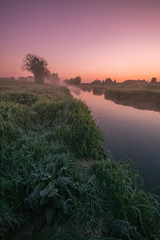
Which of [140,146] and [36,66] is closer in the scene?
[140,146]

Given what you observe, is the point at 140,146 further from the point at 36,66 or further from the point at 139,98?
the point at 36,66

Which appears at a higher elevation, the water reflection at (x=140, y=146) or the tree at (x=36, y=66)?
the tree at (x=36, y=66)

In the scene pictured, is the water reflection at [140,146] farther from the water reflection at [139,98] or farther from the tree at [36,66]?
the tree at [36,66]

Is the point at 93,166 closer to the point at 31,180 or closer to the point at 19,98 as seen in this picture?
the point at 31,180

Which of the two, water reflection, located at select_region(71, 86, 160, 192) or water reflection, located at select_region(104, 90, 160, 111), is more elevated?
water reflection, located at select_region(104, 90, 160, 111)

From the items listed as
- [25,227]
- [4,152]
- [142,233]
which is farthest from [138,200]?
[4,152]

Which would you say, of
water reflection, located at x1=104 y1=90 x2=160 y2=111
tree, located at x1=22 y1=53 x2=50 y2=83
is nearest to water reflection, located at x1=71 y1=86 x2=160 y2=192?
water reflection, located at x1=104 y1=90 x2=160 y2=111

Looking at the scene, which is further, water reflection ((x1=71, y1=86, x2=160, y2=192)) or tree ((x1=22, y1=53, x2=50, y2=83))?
tree ((x1=22, y1=53, x2=50, y2=83))

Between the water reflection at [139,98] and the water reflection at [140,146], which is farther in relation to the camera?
the water reflection at [139,98]

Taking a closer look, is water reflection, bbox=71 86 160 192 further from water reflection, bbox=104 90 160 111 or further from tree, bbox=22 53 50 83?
tree, bbox=22 53 50 83

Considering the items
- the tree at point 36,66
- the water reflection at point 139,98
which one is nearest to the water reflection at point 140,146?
the water reflection at point 139,98

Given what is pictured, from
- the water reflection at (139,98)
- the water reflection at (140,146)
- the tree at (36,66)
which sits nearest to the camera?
the water reflection at (140,146)

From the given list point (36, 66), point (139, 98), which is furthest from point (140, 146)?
point (36, 66)

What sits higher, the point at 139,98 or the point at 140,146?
the point at 139,98
